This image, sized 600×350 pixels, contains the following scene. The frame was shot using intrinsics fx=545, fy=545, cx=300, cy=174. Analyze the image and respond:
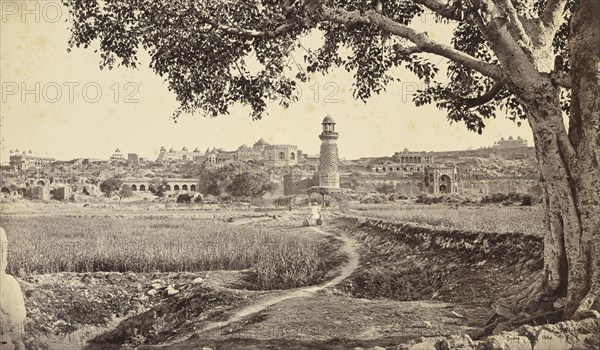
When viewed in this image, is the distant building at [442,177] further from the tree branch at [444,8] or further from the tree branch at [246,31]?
the tree branch at [444,8]

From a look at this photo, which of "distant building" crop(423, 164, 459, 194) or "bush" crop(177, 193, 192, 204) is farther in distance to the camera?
"bush" crop(177, 193, 192, 204)

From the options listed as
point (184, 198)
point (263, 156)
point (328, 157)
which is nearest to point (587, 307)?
point (328, 157)

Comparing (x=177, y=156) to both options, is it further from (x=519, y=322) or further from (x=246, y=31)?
(x=519, y=322)

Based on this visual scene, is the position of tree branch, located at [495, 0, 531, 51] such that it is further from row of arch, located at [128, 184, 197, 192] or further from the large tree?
row of arch, located at [128, 184, 197, 192]

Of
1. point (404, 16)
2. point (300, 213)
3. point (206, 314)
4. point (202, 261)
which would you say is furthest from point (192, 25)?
point (300, 213)

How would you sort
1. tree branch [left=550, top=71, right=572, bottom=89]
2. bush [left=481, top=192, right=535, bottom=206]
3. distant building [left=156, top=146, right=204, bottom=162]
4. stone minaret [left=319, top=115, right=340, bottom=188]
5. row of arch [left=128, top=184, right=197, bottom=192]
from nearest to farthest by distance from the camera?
1. tree branch [left=550, top=71, right=572, bottom=89]
2. bush [left=481, top=192, right=535, bottom=206]
3. stone minaret [left=319, top=115, right=340, bottom=188]
4. row of arch [left=128, top=184, right=197, bottom=192]
5. distant building [left=156, top=146, right=204, bottom=162]

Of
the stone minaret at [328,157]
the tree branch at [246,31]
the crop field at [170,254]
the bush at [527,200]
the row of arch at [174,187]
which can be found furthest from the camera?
the row of arch at [174,187]

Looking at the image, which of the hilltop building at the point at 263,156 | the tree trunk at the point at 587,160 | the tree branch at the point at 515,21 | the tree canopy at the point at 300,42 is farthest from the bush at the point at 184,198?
the tree trunk at the point at 587,160

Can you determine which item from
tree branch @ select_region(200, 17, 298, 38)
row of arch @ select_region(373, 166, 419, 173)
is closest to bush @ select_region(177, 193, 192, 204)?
row of arch @ select_region(373, 166, 419, 173)
